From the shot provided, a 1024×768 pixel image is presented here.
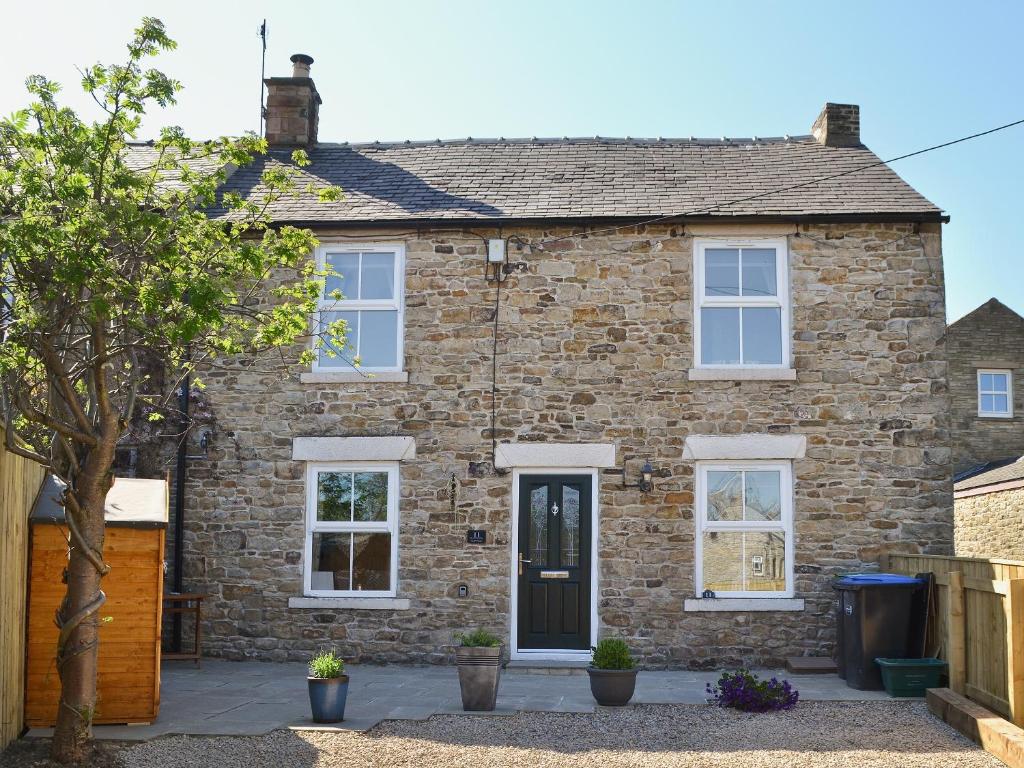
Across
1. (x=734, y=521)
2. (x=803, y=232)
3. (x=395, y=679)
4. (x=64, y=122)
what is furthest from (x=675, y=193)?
(x=64, y=122)

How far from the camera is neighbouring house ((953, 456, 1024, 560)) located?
20.2 m

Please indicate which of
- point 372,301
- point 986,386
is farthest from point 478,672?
point 986,386

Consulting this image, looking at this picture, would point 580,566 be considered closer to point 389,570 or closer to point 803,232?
point 389,570

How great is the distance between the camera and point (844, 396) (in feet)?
41.3

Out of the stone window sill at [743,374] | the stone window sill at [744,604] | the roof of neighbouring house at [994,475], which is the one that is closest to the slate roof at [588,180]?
the stone window sill at [743,374]

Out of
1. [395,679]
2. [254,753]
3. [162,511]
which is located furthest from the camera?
[395,679]

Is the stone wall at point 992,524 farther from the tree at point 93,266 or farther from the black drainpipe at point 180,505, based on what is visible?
the tree at point 93,266

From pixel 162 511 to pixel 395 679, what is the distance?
3441 millimetres

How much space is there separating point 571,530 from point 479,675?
3.42 meters

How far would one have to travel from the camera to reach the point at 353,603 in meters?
12.7

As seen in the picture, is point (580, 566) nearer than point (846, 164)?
Yes

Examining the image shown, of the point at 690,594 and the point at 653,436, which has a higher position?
the point at 653,436

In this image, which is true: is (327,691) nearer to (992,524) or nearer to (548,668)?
(548,668)

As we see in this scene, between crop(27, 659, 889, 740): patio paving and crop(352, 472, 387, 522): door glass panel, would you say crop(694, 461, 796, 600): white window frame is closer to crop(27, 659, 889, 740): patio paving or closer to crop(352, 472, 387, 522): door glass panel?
crop(27, 659, 889, 740): patio paving
